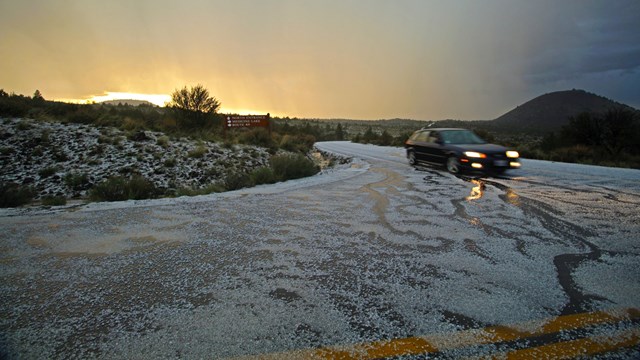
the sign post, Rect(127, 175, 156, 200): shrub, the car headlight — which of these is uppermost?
the sign post

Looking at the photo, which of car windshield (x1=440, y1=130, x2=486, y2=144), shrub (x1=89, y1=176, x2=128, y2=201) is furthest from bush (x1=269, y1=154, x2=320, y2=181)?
car windshield (x1=440, y1=130, x2=486, y2=144)

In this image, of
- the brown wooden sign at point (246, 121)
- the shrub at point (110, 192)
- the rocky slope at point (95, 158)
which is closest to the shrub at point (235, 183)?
the shrub at point (110, 192)

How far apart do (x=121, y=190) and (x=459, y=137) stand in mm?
10530

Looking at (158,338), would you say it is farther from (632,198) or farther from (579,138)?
(579,138)

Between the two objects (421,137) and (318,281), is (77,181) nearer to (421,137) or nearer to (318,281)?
(318,281)

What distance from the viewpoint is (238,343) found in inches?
74.8

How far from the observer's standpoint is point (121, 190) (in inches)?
317

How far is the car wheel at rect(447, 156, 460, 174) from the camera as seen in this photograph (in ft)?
32.0

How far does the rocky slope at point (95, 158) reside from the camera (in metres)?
10.6

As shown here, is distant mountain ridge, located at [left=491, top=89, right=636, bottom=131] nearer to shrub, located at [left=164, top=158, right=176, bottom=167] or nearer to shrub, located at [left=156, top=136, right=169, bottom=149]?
shrub, located at [left=156, top=136, right=169, bottom=149]

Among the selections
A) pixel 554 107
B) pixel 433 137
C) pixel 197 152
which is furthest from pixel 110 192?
pixel 554 107

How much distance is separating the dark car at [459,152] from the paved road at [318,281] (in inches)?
156

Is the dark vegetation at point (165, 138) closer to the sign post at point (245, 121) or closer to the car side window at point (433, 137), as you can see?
the sign post at point (245, 121)

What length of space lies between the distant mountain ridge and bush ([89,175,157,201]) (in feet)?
382
